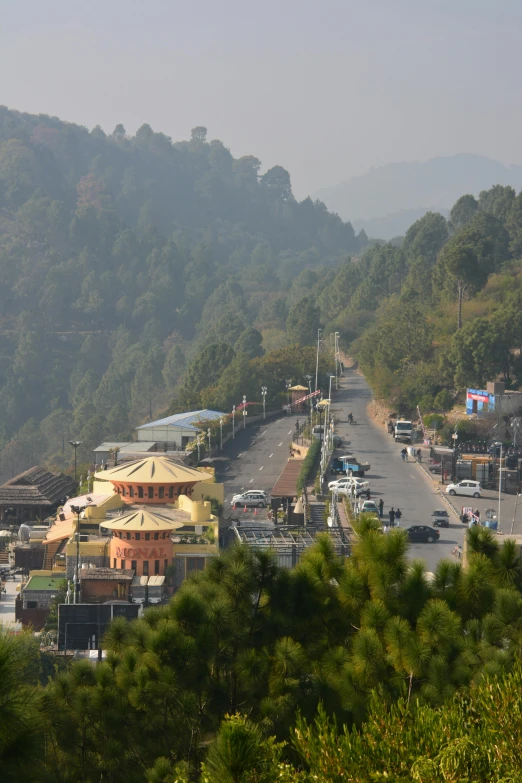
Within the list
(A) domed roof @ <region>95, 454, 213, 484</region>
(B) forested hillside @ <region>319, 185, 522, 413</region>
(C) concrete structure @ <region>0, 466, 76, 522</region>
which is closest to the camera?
(A) domed roof @ <region>95, 454, 213, 484</region>

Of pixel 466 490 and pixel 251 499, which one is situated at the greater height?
pixel 466 490

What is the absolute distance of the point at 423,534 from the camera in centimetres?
3750

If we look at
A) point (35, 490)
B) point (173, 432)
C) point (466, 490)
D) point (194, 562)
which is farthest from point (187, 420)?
point (194, 562)

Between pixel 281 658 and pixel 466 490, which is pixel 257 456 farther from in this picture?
pixel 281 658

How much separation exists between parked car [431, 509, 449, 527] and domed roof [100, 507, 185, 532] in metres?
8.89

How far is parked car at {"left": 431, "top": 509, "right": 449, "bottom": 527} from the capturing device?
39625mm

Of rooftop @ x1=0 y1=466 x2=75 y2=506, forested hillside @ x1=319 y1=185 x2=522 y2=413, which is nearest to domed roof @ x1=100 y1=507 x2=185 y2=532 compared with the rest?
rooftop @ x1=0 y1=466 x2=75 y2=506

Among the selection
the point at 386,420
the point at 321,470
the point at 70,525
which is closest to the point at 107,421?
the point at 386,420

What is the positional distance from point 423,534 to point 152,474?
29.3 ft

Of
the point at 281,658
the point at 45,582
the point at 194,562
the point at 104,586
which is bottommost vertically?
the point at 45,582

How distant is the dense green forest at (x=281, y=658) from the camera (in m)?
14.3

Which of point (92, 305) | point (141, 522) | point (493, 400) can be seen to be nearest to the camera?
point (141, 522)

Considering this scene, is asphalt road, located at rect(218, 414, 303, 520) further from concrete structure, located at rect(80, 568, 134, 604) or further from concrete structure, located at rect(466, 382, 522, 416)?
concrete structure, located at rect(80, 568, 134, 604)

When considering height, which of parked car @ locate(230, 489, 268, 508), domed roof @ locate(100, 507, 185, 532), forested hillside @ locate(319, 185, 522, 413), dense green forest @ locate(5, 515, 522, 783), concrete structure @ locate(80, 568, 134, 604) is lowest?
concrete structure @ locate(80, 568, 134, 604)
